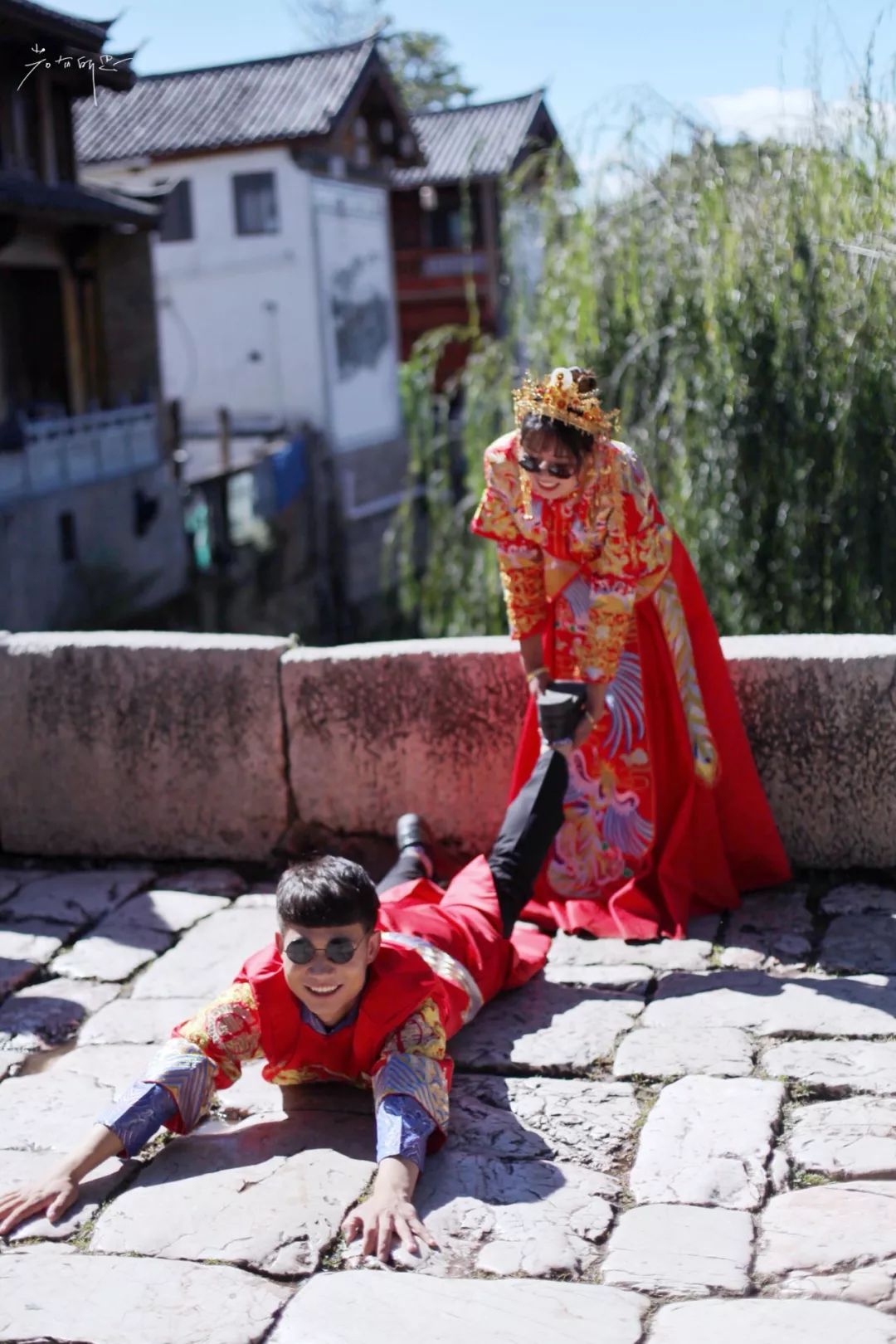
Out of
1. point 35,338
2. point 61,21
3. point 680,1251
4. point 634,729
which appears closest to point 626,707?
point 634,729

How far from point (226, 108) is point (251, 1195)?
19386 mm

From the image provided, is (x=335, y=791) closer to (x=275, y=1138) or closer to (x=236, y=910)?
(x=236, y=910)

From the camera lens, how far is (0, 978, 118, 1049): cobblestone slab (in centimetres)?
357

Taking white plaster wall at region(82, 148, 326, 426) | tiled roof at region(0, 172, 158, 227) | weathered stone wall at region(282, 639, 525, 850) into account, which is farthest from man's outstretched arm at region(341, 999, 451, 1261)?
white plaster wall at region(82, 148, 326, 426)

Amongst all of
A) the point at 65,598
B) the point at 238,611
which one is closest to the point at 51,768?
the point at 65,598

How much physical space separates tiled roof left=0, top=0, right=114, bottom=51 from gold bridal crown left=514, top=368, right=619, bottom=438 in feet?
4.95

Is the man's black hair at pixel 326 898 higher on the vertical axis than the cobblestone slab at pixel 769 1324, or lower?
higher

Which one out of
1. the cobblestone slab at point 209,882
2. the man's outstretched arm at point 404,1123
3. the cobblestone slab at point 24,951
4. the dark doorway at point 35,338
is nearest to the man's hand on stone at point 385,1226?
the man's outstretched arm at point 404,1123

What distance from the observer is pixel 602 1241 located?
2547 millimetres

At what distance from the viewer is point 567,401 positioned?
147 inches

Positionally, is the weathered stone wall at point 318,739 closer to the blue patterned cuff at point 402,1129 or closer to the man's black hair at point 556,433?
the man's black hair at point 556,433

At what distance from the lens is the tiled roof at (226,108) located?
1947 centimetres

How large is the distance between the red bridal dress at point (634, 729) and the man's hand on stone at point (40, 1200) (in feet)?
5.39

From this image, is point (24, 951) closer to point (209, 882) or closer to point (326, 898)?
point (209, 882)
